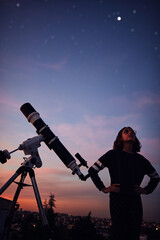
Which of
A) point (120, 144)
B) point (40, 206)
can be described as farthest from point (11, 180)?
point (120, 144)

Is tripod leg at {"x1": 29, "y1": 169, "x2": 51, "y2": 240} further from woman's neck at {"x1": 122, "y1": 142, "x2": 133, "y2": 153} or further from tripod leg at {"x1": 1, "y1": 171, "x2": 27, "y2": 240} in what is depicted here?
woman's neck at {"x1": 122, "y1": 142, "x2": 133, "y2": 153}

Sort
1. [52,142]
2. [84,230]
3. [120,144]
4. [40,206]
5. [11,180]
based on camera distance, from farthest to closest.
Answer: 1. [84,230]
2. [52,142]
3. [120,144]
4. [11,180]
5. [40,206]

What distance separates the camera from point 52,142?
3.77 meters

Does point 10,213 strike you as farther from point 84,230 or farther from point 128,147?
point 84,230

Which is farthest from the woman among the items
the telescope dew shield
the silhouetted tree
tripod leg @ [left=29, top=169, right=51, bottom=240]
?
the silhouetted tree

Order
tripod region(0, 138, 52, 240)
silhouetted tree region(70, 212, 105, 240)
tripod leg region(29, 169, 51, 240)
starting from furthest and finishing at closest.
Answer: silhouetted tree region(70, 212, 105, 240) → tripod region(0, 138, 52, 240) → tripod leg region(29, 169, 51, 240)

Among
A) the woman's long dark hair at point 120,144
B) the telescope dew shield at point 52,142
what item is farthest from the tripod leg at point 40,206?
the woman's long dark hair at point 120,144

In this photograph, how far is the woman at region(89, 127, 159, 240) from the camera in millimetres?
2311

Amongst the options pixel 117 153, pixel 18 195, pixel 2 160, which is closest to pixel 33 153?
pixel 2 160

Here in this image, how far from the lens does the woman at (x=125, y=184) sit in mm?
2311

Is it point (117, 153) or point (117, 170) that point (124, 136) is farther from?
point (117, 170)

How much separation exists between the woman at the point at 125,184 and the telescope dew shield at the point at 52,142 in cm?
110

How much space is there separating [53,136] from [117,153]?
1528mm

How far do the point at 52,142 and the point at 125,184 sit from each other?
174cm
